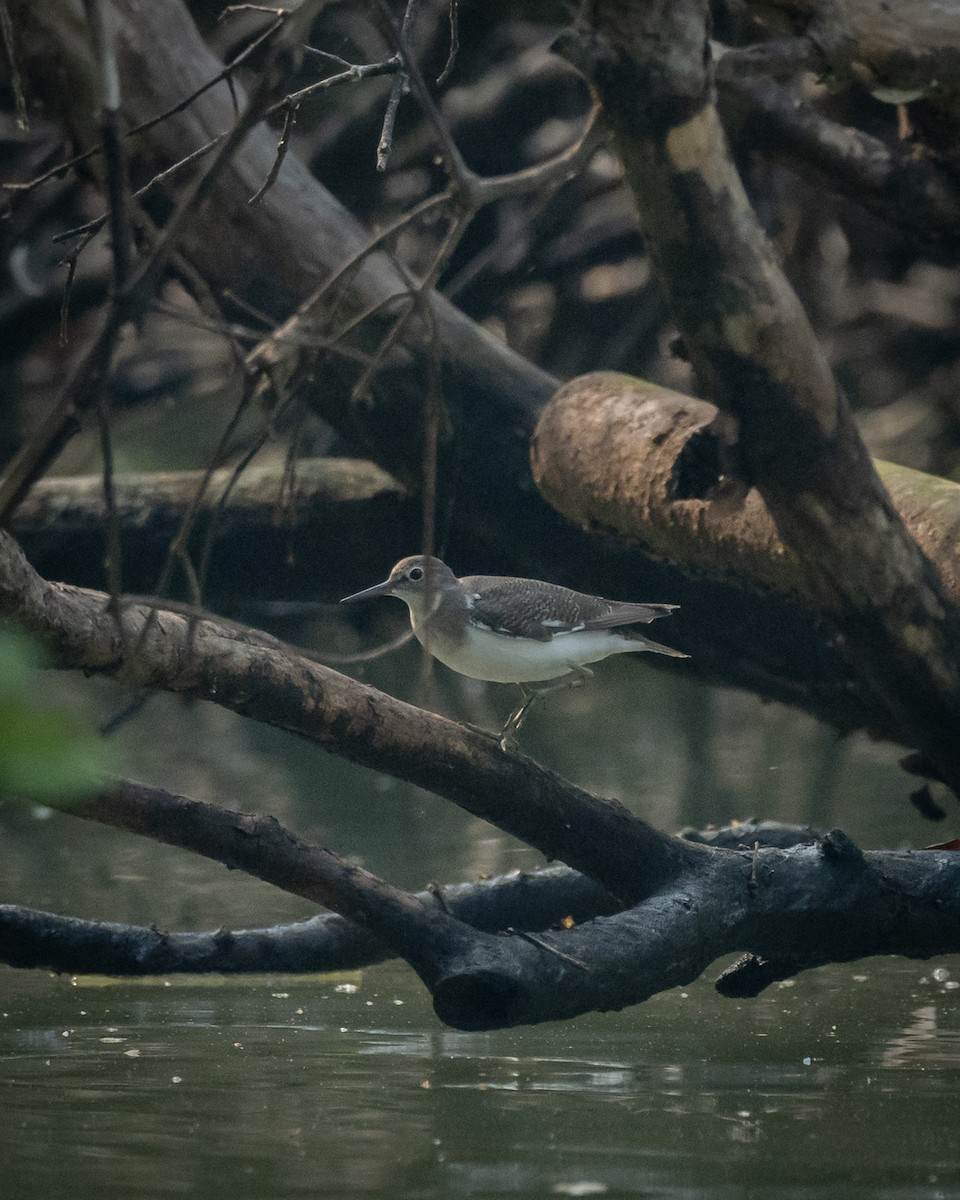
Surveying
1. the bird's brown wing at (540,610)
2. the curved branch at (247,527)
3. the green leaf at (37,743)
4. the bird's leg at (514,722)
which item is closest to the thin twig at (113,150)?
the green leaf at (37,743)

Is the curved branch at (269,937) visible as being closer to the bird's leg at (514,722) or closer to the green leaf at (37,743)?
the bird's leg at (514,722)

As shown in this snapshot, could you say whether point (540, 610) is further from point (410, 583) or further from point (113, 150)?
point (113, 150)

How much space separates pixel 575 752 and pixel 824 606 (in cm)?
384

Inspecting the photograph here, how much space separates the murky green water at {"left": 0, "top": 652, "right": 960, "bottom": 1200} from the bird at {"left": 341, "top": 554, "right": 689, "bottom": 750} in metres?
0.96

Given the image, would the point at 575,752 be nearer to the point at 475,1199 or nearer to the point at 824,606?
the point at 824,606

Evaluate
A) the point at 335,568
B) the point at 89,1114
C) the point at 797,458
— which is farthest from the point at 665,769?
the point at 89,1114

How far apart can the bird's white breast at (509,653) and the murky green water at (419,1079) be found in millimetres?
949

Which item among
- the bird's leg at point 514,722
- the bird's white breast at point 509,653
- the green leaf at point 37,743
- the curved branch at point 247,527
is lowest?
the green leaf at point 37,743

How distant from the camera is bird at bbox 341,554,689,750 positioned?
4008 mm

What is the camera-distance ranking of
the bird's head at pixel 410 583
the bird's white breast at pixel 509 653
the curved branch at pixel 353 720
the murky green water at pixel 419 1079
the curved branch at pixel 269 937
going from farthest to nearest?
1. the bird's head at pixel 410 583
2. the bird's white breast at pixel 509 653
3. the curved branch at pixel 269 937
4. the curved branch at pixel 353 720
5. the murky green water at pixel 419 1079

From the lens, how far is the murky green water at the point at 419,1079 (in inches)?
95.5

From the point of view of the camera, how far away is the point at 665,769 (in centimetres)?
748

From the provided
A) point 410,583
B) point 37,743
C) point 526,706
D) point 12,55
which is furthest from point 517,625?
point 37,743

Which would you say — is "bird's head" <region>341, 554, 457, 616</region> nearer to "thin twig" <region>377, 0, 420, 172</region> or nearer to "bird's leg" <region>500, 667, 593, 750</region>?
"bird's leg" <region>500, 667, 593, 750</region>
